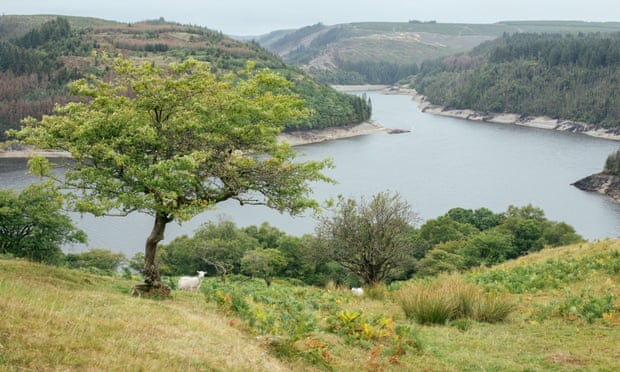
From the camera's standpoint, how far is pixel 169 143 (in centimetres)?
1620

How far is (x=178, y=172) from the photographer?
47.4ft

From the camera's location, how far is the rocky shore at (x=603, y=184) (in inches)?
3711

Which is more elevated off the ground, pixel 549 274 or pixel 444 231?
pixel 549 274

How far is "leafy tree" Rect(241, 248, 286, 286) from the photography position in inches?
1850

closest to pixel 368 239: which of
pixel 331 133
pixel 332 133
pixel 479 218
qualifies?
pixel 479 218

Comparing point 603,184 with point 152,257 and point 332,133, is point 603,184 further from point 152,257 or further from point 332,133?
point 152,257

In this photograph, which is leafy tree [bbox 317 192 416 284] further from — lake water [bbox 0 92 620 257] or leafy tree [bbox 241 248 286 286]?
lake water [bbox 0 92 620 257]

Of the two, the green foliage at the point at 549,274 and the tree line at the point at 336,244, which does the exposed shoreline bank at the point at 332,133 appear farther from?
the green foliage at the point at 549,274

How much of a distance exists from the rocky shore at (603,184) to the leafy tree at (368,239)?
73.4 metres

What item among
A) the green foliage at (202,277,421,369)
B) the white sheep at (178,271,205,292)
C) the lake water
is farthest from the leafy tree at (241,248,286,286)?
the green foliage at (202,277,421,369)

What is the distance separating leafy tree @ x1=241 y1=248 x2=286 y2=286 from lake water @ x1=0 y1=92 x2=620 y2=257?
1887 cm

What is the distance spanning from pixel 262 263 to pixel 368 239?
17.8m

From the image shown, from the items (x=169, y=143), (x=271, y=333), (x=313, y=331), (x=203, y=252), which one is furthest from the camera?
(x=203, y=252)

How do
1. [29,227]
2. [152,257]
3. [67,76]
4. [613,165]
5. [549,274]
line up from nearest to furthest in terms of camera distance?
[152,257]
[549,274]
[29,227]
[613,165]
[67,76]
